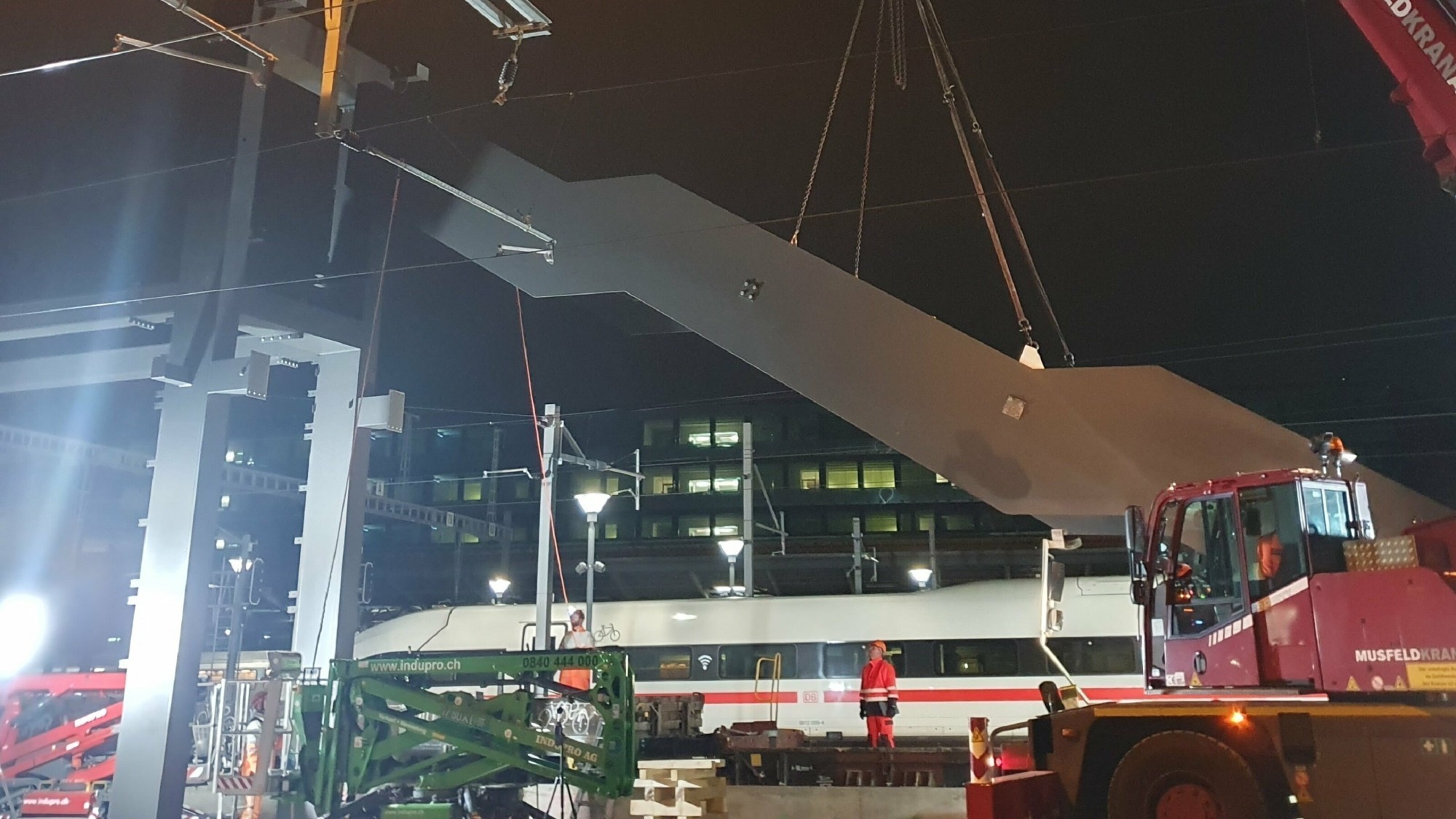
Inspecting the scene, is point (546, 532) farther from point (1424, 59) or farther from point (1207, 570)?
point (1424, 59)

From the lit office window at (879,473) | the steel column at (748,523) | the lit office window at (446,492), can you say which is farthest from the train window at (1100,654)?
the lit office window at (446,492)

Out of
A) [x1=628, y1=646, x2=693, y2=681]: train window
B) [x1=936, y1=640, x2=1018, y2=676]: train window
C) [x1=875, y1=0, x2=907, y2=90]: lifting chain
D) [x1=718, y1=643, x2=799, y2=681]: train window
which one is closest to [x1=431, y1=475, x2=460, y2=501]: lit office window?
[x1=628, y1=646, x2=693, y2=681]: train window

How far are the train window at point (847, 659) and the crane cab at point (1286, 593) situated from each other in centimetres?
1143

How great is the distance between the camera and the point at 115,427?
22.1 m

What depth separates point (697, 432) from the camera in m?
57.9

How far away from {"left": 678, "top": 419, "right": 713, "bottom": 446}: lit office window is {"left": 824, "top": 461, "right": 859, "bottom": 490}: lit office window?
7.02 metres

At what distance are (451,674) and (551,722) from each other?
0.92 metres

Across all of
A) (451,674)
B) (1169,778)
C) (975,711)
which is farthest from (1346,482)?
(975,711)

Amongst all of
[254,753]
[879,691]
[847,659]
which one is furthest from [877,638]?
[254,753]

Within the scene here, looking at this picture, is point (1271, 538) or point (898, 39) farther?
point (898, 39)

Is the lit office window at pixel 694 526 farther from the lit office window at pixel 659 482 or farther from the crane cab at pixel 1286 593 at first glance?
the crane cab at pixel 1286 593

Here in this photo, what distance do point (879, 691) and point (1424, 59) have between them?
8.83m

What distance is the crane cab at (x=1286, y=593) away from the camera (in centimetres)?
570

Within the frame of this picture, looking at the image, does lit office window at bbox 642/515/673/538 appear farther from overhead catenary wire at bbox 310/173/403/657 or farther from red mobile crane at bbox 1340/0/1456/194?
red mobile crane at bbox 1340/0/1456/194
